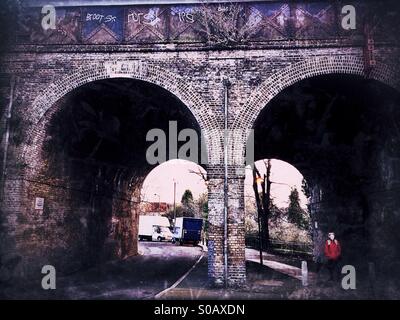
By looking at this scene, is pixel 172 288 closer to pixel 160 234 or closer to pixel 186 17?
pixel 186 17

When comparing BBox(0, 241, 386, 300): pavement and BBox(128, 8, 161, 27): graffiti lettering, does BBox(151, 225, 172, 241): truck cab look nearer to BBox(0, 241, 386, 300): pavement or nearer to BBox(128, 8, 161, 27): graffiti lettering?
BBox(0, 241, 386, 300): pavement

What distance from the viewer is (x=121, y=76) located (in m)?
11.2

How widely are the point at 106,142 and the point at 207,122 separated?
17.7 feet

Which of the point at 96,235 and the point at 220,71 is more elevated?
the point at 220,71

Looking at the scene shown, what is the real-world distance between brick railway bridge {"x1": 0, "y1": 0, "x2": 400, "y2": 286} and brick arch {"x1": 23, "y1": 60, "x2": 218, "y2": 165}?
32 millimetres

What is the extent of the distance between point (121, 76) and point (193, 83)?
7.08 feet

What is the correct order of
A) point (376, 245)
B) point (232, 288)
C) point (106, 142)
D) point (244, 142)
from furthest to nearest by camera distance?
point (106, 142) → point (376, 245) → point (244, 142) → point (232, 288)

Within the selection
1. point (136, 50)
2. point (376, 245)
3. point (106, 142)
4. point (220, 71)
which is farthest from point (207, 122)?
point (376, 245)

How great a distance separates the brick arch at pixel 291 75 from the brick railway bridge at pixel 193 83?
0.10 ft

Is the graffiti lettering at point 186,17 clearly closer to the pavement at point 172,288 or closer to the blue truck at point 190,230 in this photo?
the pavement at point 172,288

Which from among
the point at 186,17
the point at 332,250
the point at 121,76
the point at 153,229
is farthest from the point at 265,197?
the point at 121,76

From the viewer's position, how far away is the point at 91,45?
1141cm

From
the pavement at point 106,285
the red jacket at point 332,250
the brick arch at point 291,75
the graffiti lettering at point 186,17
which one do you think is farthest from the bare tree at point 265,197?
the graffiti lettering at point 186,17

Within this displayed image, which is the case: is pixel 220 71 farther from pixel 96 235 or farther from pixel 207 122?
pixel 96 235
